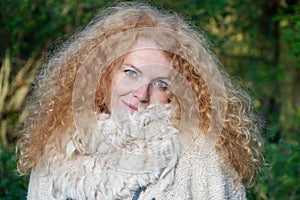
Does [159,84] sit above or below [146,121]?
above

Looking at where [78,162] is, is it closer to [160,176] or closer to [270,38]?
[160,176]

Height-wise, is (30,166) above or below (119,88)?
below

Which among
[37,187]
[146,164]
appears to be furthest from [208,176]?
[37,187]

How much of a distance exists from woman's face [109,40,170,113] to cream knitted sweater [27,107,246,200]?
0.15ft

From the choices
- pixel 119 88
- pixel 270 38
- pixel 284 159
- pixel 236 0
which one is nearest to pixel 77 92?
pixel 119 88

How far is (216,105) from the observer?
325 centimetres

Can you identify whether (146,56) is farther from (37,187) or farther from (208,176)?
(37,187)

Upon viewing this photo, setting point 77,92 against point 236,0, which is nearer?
point 77,92

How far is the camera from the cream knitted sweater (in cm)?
315

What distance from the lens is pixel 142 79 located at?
3066 mm

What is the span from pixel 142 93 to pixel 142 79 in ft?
0.16

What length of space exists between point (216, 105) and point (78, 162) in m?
0.55

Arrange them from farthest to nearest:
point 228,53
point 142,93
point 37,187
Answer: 1. point 228,53
2. point 37,187
3. point 142,93

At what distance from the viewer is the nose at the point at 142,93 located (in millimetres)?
3059
